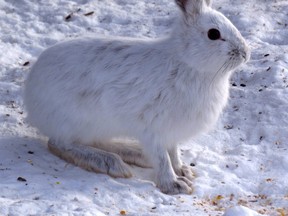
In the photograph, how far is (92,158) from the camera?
456cm

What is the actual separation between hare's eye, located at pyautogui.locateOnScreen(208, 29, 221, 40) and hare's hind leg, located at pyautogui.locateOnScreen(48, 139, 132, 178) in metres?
1.14

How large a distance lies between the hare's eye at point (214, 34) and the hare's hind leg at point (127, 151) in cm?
108

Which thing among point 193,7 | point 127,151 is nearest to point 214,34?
point 193,7

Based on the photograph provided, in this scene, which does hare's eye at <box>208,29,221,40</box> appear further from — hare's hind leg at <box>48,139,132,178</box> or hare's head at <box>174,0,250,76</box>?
hare's hind leg at <box>48,139,132,178</box>

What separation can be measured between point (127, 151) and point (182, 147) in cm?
54

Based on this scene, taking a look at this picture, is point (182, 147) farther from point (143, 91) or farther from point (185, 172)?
point (143, 91)

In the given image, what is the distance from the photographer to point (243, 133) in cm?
523

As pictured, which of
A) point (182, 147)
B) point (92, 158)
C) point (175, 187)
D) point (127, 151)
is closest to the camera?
point (175, 187)

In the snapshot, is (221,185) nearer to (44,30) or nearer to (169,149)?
(169,149)

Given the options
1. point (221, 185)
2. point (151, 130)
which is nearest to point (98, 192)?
point (151, 130)

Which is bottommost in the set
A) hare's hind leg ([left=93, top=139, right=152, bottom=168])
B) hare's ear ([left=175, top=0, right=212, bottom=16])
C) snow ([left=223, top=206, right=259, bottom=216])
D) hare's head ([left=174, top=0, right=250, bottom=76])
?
hare's hind leg ([left=93, top=139, right=152, bottom=168])

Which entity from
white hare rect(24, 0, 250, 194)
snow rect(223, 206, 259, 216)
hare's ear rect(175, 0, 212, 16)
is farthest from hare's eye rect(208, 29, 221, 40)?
snow rect(223, 206, 259, 216)

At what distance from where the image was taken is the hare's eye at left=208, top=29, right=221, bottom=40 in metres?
4.24

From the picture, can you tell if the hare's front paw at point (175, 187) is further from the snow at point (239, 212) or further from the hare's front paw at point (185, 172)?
the snow at point (239, 212)
